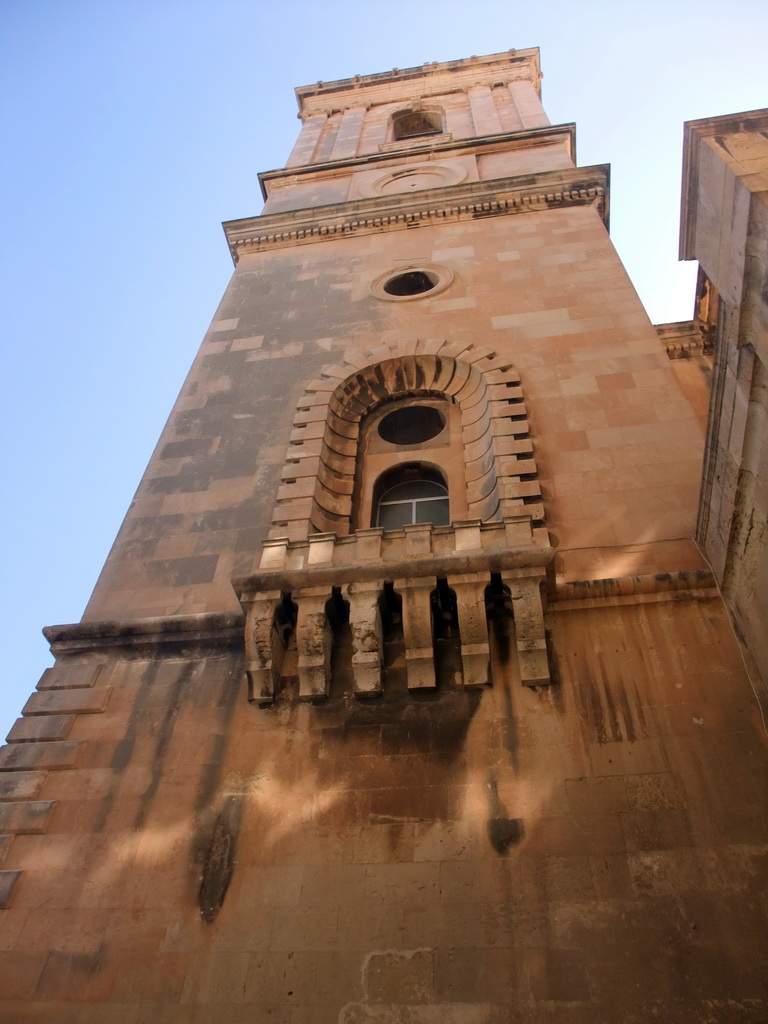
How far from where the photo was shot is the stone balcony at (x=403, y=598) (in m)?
8.23

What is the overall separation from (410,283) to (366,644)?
10.4 metres

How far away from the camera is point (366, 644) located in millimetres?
8352

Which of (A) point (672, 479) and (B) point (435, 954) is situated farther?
(A) point (672, 479)

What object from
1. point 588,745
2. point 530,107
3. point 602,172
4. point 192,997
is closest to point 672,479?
point 588,745

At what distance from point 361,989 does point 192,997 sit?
148 centimetres

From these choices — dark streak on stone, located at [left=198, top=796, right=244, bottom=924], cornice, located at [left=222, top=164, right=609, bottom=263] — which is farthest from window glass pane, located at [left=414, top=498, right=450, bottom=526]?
cornice, located at [left=222, top=164, right=609, bottom=263]

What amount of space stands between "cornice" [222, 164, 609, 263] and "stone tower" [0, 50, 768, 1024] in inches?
223

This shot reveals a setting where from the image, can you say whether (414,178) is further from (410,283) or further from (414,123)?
(414,123)

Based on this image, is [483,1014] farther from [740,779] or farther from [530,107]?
[530,107]

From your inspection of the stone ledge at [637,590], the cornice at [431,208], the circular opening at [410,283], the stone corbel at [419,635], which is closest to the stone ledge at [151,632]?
the stone corbel at [419,635]

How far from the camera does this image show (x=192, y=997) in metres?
6.57

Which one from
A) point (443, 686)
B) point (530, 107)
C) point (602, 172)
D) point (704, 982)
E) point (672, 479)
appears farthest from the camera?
point (530, 107)

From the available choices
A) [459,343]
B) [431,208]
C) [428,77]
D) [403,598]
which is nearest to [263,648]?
[403,598]

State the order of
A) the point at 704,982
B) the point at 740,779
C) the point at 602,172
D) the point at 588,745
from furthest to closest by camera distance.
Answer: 1. the point at 602,172
2. the point at 588,745
3. the point at 740,779
4. the point at 704,982
